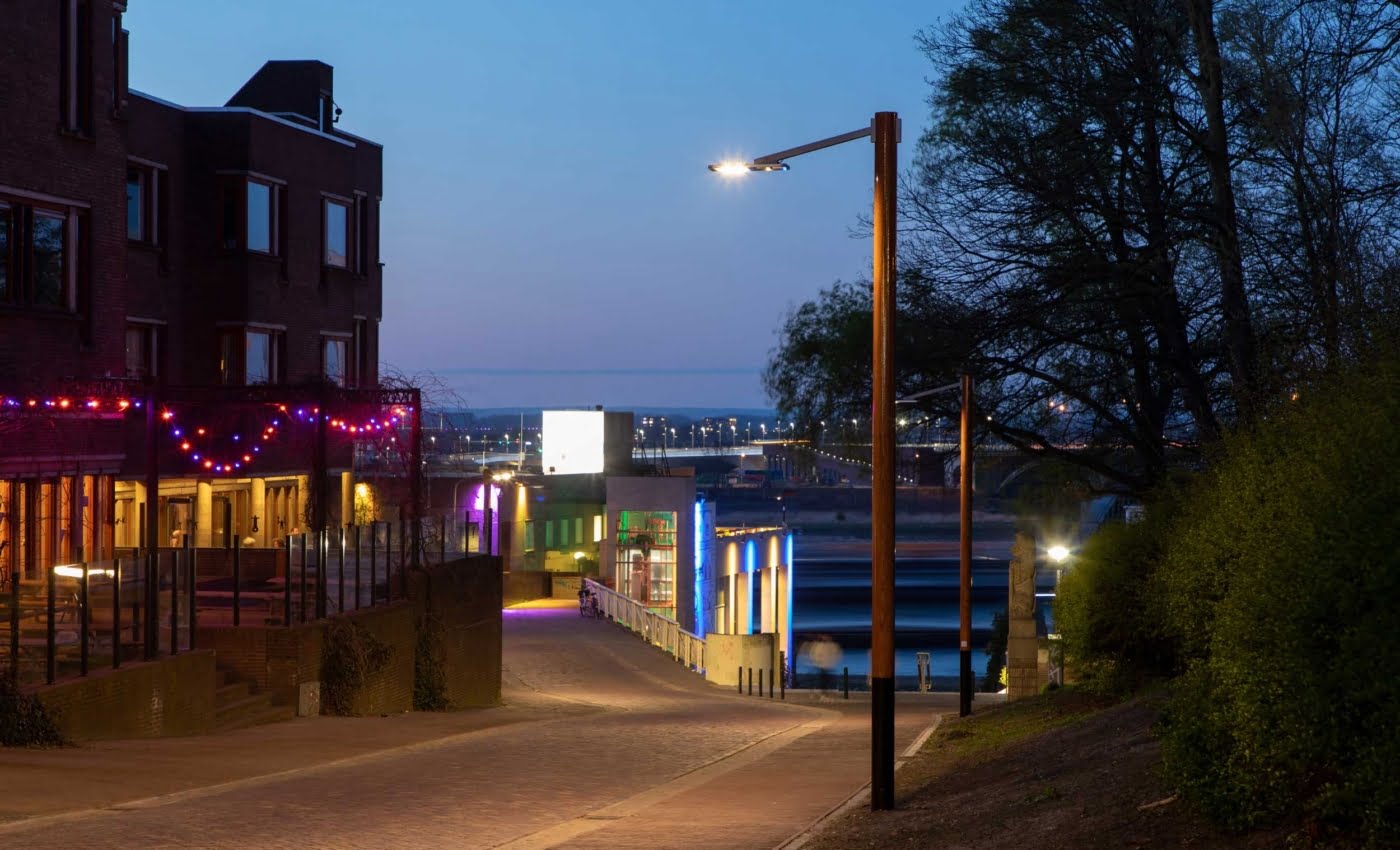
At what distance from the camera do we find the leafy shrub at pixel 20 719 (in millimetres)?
15094

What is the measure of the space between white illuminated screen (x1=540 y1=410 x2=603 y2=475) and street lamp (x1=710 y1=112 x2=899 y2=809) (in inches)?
2967

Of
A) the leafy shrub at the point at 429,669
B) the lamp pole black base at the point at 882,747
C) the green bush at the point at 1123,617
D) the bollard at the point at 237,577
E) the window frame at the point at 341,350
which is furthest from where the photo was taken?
the window frame at the point at 341,350

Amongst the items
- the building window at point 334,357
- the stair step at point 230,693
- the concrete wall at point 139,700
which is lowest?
the stair step at point 230,693

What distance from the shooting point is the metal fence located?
1598 centimetres

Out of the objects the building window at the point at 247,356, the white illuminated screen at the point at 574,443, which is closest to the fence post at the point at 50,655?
the building window at the point at 247,356

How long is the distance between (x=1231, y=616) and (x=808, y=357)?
24195 millimetres

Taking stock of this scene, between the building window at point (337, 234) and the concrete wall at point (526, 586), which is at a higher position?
the building window at point (337, 234)

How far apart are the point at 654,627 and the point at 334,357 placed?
11.7 metres

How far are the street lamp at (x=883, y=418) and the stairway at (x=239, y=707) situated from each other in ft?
30.2

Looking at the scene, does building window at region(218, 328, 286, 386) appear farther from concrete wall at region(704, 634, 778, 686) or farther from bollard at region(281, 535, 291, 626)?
bollard at region(281, 535, 291, 626)

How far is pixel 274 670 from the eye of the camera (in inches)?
823

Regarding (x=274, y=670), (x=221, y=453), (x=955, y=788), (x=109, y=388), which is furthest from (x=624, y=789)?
(x=221, y=453)

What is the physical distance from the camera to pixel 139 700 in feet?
57.2

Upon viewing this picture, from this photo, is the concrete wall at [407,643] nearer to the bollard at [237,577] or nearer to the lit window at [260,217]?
the bollard at [237,577]
